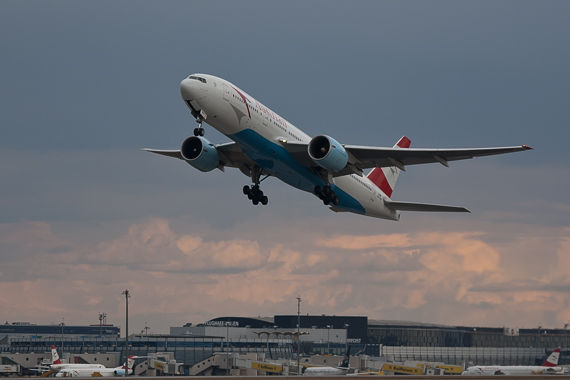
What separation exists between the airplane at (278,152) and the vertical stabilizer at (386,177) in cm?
985

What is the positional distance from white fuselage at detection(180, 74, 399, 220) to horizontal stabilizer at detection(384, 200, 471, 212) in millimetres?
6724

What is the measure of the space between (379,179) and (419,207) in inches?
383

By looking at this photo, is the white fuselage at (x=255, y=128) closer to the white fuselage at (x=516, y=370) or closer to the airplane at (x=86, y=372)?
the white fuselage at (x=516, y=370)

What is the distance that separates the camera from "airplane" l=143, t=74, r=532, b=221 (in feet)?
187

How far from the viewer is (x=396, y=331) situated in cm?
18162

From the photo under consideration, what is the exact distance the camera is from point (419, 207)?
73875mm

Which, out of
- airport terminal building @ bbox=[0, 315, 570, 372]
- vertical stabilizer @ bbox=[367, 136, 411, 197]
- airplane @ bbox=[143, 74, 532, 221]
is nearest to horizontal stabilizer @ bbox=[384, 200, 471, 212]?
airplane @ bbox=[143, 74, 532, 221]

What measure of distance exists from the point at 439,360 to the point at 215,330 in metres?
51.7

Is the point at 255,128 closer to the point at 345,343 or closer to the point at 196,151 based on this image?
the point at 196,151

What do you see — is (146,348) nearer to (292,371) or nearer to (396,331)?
(292,371)

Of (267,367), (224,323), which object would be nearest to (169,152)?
(267,367)

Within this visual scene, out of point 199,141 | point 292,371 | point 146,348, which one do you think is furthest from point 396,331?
point 199,141

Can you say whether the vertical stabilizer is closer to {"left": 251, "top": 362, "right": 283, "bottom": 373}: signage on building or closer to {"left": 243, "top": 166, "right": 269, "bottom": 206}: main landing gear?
{"left": 243, "top": 166, "right": 269, "bottom": 206}: main landing gear

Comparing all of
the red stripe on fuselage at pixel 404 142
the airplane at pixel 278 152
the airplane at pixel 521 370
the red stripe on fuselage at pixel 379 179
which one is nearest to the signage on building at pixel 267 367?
the airplane at pixel 521 370
